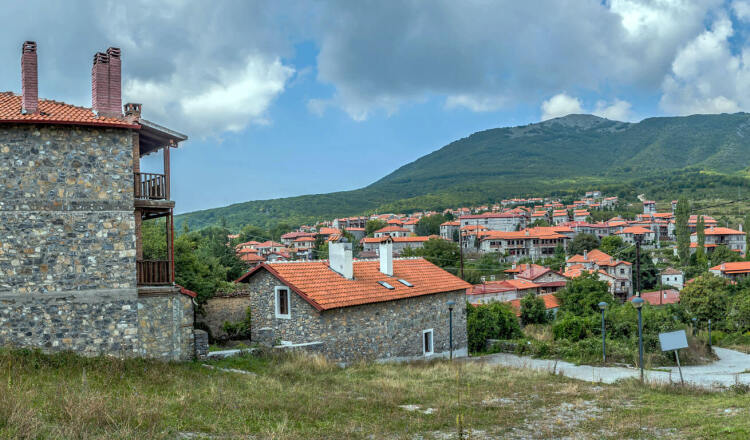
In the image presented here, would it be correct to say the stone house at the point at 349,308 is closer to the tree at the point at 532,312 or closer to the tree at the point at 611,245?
the tree at the point at 532,312

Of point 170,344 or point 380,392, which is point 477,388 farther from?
point 170,344

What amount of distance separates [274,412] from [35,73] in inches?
461

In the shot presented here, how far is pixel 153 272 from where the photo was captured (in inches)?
628

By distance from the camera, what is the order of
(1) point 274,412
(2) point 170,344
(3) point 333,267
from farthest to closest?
(3) point 333,267
(2) point 170,344
(1) point 274,412

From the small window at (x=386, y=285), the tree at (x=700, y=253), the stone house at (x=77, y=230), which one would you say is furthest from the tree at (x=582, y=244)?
the stone house at (x=77, y=230)

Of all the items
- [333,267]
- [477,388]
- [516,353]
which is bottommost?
[516,353]

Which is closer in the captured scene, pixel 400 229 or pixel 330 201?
pixel 400 229

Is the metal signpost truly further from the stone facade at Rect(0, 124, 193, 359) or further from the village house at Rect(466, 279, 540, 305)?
the village house at Rect(466, 279, 540, 305)

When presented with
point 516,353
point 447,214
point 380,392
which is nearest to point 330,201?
point 447,214

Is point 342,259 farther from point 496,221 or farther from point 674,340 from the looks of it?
point 496,221

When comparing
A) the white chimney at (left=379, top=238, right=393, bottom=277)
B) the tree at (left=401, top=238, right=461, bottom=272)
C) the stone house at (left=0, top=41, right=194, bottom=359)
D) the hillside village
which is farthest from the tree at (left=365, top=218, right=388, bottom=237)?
the stone house at (left=0, top=41, right=194, bottom=359)

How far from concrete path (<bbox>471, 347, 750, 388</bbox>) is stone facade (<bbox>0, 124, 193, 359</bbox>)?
13387 millimetres

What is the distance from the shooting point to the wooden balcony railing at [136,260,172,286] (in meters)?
15.8

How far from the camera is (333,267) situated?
74.4 ft
